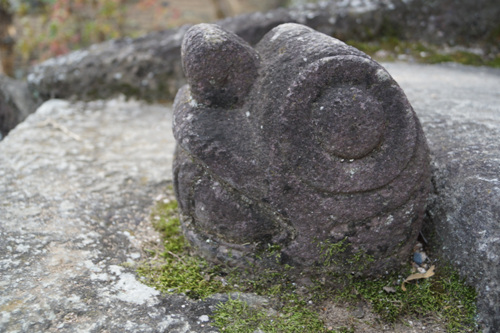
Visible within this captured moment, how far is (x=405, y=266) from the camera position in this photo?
181 centimetres

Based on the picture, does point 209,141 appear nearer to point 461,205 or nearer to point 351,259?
point 351,259

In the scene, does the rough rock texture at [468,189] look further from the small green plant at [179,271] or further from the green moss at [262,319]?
the small green plant at [179,271]

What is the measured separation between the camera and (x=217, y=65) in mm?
1695

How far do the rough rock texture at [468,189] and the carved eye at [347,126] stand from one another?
0.32m

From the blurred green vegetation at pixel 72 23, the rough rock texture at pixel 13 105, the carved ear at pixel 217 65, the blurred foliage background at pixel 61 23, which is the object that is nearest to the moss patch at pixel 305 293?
the carved ear at pixel 217 65

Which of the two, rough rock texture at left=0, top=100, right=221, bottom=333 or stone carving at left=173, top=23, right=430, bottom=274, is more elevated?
stone carving at left=173, top=23, right=430, bottom=274

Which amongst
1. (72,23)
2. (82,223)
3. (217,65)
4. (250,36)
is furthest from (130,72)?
(72,23)

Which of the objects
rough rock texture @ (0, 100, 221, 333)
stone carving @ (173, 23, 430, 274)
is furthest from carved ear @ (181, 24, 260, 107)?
rough rock texture @ (0, 100, 221, 333)

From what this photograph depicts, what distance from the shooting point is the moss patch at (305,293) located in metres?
1.60

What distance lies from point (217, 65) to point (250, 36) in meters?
2.12

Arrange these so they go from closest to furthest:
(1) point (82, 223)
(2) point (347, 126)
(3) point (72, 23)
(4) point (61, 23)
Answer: (2) point (347, 126), (1) point (82, 223), (4) point (61, 23), (3) point (72, 23)

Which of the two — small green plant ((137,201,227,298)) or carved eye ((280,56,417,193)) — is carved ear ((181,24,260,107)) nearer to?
carved eye ((280,56,417,193))

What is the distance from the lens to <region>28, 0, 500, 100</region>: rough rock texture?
3.69m

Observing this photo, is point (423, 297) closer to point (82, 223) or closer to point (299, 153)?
point (299, 153)
